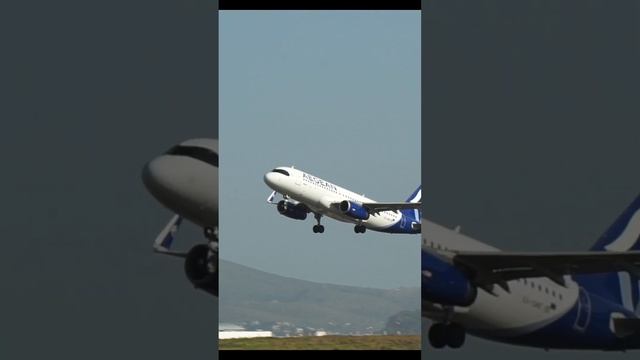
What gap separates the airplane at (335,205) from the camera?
33.8 meters

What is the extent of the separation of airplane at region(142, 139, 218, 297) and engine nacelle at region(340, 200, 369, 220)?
9.88 metres

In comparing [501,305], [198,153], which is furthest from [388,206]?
[198,153]

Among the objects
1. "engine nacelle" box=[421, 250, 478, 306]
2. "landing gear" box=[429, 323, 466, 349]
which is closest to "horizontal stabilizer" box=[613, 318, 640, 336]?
"landing gear" box=[429, 323, 466, 349]

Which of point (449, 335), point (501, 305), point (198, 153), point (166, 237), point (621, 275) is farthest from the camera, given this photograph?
point (621, 275)

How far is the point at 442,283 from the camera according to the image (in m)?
33.0

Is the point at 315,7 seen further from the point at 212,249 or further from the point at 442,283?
the point at 442,283

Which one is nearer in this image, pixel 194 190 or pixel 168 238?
pixel 194 190

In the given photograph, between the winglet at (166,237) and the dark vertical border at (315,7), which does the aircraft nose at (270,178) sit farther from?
the dark vertical border at (315,7)

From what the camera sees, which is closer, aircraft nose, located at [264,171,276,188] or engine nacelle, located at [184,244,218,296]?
engine nacelle, located at [184,244,218,296]

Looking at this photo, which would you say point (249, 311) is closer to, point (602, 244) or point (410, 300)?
point (410, 300)

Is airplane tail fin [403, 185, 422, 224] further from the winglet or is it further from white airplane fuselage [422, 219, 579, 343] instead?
the winglet

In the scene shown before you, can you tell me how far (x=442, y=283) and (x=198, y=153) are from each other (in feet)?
26.5

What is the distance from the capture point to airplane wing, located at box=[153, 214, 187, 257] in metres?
32.3

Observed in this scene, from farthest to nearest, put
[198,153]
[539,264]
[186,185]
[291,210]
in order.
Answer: [291,210] < [539,264] < [198,153] < [186,185]
